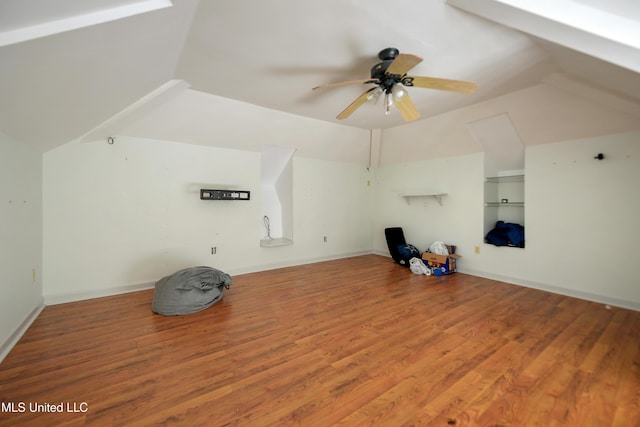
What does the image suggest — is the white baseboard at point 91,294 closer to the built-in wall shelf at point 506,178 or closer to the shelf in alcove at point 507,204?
the shelf in alcove at point 507,204

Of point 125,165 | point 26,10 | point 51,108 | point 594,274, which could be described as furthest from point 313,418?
point 594,274

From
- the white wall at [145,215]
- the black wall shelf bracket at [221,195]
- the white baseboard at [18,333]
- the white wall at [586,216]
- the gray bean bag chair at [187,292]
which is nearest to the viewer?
the white baseboard at [18,333]

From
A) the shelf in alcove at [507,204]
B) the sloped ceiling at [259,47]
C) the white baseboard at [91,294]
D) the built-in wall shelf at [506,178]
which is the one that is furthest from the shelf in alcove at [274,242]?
the built-in wall shelf at [506,178]

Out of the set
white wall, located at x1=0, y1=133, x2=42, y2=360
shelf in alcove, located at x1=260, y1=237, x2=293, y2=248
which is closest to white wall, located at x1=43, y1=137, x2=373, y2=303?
shelf in alcove, located at x1=260, y1=237, x2=293, y2=248

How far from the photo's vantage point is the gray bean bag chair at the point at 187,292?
110 inches

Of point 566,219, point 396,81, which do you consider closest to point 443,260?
point 566,219

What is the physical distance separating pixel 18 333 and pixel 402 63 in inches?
163

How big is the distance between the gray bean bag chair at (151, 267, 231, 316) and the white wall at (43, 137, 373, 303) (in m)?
0.91

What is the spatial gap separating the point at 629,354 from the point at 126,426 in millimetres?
3673

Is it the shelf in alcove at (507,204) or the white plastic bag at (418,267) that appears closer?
the shelf in alcove at (507,204)

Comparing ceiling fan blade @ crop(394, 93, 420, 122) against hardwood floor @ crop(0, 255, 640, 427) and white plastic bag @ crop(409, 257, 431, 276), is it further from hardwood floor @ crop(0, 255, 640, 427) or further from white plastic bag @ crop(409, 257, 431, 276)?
white plastic bag @ crop(409, 257, 431, 276)

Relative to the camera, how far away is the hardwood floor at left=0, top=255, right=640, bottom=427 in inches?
57.2

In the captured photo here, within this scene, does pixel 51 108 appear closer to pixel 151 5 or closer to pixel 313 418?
pixel 151 5

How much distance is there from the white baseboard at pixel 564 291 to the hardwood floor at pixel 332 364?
27 centimetres
